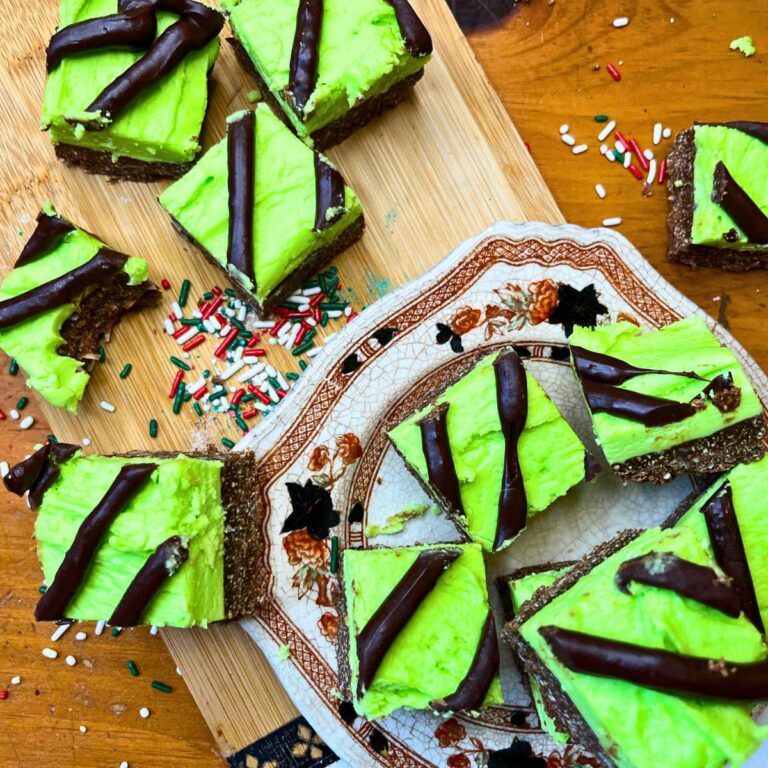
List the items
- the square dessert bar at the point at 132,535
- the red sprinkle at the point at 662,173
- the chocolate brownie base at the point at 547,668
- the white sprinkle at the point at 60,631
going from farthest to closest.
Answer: the red sprinkle at the point at 662,173
the white sprinkle at the point at 60,631
the square dessert bar at the point at 132,535
the chocolate brownie base at the point at 547,668

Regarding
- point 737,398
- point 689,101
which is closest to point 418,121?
point 689,101

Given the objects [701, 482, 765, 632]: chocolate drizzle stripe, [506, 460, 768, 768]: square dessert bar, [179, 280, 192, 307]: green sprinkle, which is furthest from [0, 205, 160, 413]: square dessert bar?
[701, 482, 765, 632]: chocolate drizzle stripe

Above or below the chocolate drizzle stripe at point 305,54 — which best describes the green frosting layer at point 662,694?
below

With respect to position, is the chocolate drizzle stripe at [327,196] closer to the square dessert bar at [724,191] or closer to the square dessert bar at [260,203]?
the square dessert bar at [260,203]

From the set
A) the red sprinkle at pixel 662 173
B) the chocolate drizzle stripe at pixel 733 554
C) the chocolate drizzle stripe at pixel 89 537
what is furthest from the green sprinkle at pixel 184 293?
the chocolate drizzle stripe at pixel 733 554

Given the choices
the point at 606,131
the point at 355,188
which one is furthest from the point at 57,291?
the point at 606,131

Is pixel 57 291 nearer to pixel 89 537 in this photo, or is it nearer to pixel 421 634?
pixel 89 537

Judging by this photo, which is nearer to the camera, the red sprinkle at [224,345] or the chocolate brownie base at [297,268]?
the chocolate brownie base at [297,268]

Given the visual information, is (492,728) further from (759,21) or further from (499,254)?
(759,21)
